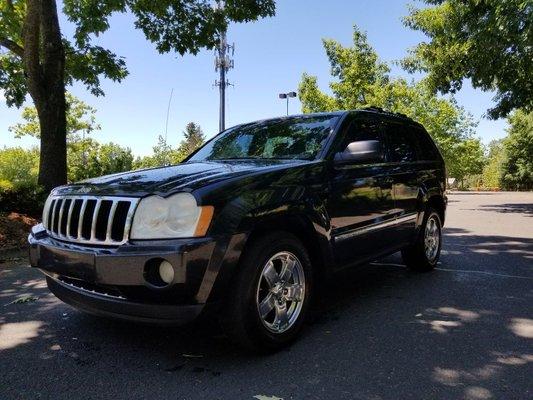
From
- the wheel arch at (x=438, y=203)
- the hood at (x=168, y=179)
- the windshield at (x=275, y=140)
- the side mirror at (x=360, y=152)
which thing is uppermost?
the windshield at (x=275, y=140)

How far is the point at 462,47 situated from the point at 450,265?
1122 cm

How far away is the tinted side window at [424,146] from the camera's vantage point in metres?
5.76

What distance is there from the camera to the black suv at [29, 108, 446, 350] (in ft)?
9.18

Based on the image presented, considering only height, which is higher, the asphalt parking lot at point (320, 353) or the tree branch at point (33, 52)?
the tree branch at point (33, 52)

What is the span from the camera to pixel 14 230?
8.27 meters

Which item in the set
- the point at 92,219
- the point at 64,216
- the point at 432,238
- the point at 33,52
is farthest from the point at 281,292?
the point at 33,52

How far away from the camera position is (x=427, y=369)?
3.01 metres

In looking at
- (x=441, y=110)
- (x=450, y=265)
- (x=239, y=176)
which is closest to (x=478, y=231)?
(x=450, y=265)

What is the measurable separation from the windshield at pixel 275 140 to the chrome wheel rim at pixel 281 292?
98 centimetres

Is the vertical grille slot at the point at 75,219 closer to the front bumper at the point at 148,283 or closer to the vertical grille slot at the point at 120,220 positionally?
the front bumper at the point at 148,283

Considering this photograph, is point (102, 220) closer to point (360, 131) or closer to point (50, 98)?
point (360, 131)

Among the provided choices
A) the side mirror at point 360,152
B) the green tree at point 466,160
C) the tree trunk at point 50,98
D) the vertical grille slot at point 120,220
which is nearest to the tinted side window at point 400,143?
the side mirror at point 360,152

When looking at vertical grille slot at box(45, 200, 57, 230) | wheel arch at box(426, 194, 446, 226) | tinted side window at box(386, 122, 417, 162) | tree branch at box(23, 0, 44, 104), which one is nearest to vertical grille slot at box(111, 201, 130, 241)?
vertical grille slot at box(45, 200, 57, 230)

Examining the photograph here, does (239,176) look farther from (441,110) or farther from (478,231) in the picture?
(441,110)
